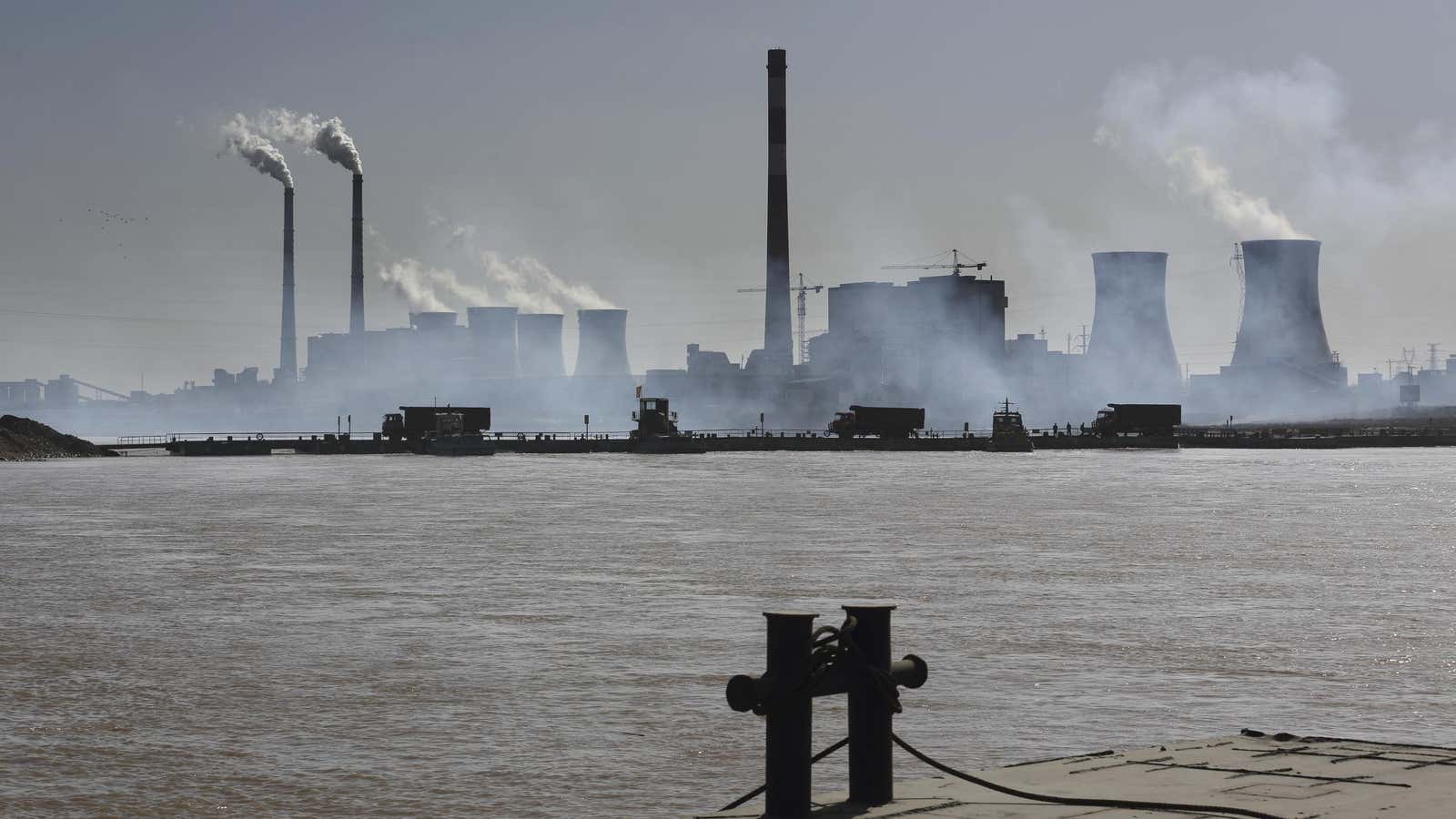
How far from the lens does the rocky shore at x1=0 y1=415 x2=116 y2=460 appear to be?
163 m

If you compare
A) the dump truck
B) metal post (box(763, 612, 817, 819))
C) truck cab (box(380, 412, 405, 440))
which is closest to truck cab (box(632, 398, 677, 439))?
the dump truck

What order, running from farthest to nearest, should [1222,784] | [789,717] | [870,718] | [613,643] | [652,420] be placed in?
[652,420], [613,643], [1222,784], [870,718], [789,717]

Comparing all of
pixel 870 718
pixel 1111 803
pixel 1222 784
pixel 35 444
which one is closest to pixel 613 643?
pixel 870 718

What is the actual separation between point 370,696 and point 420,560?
77.1 ft

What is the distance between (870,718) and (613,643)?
16.1 metres

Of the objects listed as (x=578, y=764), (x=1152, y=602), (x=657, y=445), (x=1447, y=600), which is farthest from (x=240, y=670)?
(x=657, y=445)

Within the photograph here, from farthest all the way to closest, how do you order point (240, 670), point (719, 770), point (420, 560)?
point (420, 560)
point (240, 670)
point (719, 770)

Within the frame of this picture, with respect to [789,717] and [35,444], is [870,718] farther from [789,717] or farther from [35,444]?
[35,444]

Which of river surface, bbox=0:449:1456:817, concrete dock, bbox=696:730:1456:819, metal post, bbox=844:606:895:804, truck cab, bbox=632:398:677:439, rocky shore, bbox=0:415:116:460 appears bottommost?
river surface, bbox=0:449:1456:817

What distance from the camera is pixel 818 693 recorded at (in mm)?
11922

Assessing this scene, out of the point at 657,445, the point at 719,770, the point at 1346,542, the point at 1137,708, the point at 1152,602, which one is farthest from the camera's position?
the point at 657,445

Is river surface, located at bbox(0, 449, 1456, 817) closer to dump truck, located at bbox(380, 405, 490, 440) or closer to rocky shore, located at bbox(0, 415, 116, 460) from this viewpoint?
rocky shore, located at bbox(0, 415, 116, 460)

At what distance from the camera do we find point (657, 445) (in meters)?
184

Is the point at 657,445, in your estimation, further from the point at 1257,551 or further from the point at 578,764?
the point at 578,764
